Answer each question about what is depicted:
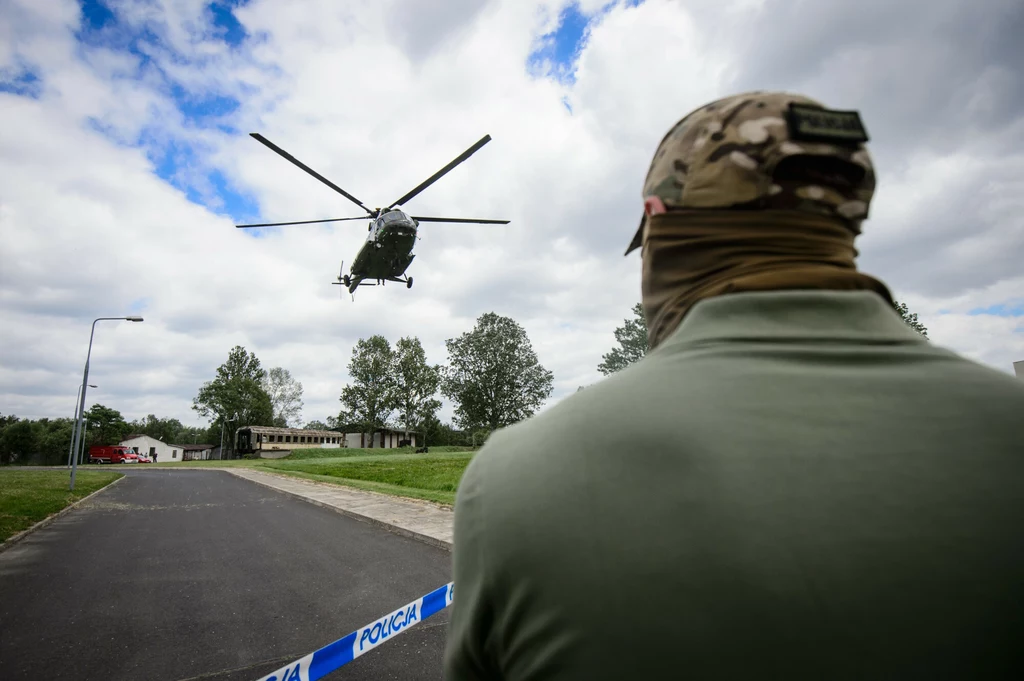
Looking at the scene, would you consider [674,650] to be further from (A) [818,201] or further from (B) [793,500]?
(A) [818,201]

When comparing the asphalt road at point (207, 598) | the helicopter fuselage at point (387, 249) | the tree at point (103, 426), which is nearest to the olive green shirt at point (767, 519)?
the asphalt road at point (207, 598)

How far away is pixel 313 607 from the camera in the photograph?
559cm

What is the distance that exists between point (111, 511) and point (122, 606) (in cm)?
1071

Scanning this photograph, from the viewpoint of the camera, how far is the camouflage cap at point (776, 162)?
954 millimetres

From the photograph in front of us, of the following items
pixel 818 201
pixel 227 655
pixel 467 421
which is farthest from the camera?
pixel 467 421

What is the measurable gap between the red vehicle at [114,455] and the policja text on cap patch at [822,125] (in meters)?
88.2

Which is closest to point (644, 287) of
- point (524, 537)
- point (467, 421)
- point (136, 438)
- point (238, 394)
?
point (524, 537)

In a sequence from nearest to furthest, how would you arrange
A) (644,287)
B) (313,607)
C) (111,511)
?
(644,287) < (313,607) < (111,511)

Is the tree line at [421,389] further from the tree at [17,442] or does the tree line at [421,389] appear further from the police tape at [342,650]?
the police tape at [342,650]

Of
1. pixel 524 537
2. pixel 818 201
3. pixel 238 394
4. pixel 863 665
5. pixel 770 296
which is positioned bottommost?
pixel 863 665

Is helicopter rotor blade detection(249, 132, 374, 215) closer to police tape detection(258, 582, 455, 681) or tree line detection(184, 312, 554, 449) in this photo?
police tape detection(258, 582, 455, 681)

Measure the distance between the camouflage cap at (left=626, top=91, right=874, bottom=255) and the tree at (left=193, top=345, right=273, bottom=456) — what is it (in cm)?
8615

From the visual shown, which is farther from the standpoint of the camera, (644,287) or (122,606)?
(122,606)

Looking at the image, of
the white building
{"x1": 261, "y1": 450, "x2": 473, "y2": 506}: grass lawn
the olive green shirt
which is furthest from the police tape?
the white building
